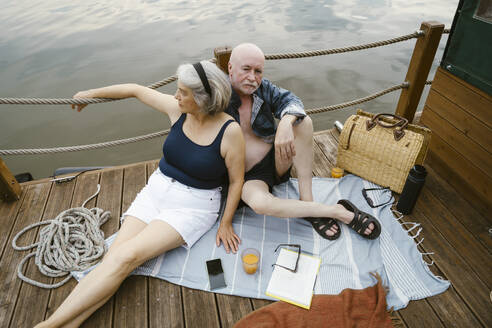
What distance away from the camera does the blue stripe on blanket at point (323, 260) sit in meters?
1.58

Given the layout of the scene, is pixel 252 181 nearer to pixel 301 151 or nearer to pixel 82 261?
pixel 301 151

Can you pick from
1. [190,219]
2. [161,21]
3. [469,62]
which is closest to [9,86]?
[161,21]

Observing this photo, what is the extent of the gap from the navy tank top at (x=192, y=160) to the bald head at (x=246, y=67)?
0.24 metres

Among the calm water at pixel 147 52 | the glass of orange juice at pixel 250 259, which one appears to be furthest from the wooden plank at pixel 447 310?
the calm water at pixel 147 52

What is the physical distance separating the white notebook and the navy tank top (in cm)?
60

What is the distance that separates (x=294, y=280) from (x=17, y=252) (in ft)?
5.55

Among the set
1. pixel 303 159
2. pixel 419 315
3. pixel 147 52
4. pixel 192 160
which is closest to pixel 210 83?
pixel 192 160

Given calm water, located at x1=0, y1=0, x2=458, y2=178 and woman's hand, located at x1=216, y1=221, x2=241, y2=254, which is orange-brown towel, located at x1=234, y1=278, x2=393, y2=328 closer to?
woman's hand, located at x1=216, y1=221, x2=241, y2=254

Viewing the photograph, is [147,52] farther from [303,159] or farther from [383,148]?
[383,148]

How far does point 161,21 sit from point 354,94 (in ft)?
22.7

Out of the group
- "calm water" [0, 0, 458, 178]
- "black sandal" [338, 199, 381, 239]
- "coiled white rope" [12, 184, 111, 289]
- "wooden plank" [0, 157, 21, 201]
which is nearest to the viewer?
"coiled white rope" [12, 184, 111, 289]

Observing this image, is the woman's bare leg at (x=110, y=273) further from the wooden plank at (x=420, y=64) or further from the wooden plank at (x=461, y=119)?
the wooden plank at (x=420, y=64)

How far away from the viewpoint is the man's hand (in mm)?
1660

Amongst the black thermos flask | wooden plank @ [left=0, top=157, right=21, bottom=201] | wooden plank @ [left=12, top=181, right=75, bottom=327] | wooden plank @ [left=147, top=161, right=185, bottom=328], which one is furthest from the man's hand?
wooden plank @ [left=0, top=157, right=21, bottom=201]
